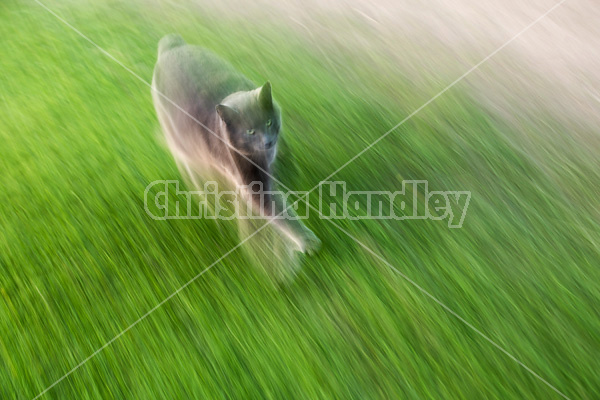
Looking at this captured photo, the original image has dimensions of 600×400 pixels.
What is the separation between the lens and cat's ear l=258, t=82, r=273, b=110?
0.72 m

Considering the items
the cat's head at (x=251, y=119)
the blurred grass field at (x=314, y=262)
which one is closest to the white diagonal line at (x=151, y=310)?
the blurred grass field at (x=314, y=262)

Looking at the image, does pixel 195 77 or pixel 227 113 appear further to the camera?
pixel 195 77

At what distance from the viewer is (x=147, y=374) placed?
2.20ft

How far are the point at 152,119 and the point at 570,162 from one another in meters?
0.67

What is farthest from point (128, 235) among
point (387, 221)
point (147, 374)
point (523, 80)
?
point (523, 80)

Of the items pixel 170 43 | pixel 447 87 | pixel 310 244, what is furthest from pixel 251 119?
pixel 447 87

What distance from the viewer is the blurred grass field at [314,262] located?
26.3 inches

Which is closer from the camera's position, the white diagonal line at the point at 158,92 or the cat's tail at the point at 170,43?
the white diagonal line at the point at 158,92

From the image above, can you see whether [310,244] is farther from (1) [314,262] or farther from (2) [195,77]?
(2) [195,77]

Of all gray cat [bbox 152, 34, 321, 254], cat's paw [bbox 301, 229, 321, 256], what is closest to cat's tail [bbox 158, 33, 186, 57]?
gray cat [bbox 152, 34, 321, 254]

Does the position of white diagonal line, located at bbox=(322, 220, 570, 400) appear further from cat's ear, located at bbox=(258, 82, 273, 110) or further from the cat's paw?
cat's ear, located at bbox=(258, 82, 273, 110)

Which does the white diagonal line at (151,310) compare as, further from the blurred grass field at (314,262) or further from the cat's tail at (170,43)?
the cat's tail at (170,43)

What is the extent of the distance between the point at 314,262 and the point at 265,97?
22cm

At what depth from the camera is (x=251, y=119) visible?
733 millimetres
